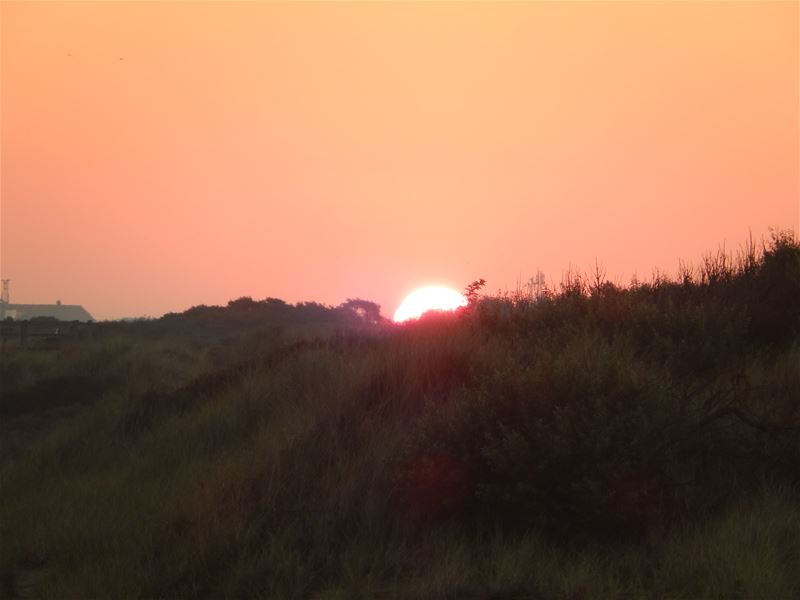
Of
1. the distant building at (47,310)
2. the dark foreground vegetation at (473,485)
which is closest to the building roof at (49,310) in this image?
the distant building at (47,310)

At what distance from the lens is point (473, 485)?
6.76 meters

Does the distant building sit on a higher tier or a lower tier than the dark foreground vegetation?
higher

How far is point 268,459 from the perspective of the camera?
794 cm

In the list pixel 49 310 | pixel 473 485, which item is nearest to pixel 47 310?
pixel 49 310

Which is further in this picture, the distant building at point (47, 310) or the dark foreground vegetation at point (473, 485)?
the distant building at point (47, 310)

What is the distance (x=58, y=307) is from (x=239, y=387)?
321ft

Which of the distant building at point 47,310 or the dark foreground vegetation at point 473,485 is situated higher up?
the distant building at point 47,310

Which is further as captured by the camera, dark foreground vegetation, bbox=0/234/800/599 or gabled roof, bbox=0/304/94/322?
gabled roof, bbox=0/304/94/322

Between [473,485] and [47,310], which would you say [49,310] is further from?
[473,485]

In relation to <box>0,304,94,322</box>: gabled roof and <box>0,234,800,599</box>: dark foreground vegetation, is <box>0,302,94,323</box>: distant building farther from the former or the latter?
<box>0,234,800,599</box>: dark foreground vegetation

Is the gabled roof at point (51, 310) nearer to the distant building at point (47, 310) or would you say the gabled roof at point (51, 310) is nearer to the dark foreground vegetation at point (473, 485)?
the distant building at point (47, 310)

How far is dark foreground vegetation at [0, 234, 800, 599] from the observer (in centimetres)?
596

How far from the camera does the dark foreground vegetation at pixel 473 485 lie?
5961mm

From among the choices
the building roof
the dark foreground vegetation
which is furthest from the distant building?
the dark foreground vegetation
